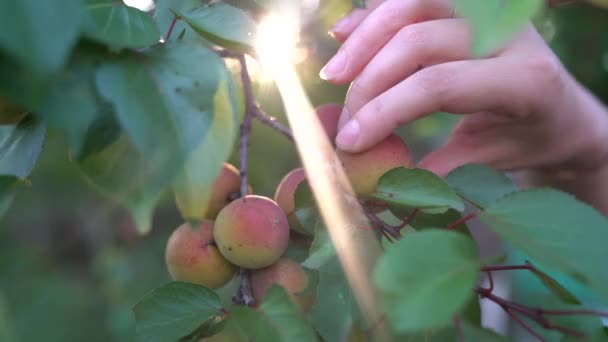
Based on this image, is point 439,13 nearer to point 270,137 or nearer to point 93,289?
point 270,137

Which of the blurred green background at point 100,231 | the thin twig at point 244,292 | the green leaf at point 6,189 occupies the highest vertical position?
the green leaf at point 6,189

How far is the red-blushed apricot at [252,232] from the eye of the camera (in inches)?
27.3

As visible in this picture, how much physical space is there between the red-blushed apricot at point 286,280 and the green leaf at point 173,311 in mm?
110

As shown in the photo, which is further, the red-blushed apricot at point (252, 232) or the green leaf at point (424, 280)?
the red-blushed apricot at point (252, 232)

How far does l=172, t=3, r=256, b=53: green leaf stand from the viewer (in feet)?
1.69

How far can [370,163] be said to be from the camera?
2.30ft

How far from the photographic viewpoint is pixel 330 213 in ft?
1.95

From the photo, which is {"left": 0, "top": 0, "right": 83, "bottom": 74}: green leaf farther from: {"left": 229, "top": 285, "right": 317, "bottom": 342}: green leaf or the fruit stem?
the fruit stem

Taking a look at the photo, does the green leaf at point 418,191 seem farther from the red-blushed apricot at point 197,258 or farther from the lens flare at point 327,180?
the red-blushed apricot at point 197,258

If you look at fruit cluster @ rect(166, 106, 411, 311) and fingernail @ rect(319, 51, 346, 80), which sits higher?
fingernail @ rect(319, 51, 346, 80)

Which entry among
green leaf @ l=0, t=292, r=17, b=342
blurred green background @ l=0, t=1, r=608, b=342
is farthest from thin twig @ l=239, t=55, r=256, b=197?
green leaf @ l=0, t=292, r=17, b=342

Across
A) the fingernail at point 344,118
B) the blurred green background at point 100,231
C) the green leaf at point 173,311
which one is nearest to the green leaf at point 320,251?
the green leaf at point 173,311

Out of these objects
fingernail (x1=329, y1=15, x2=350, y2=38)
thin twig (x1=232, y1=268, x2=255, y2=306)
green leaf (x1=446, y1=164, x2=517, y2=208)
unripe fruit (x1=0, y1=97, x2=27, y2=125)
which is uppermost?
unripe fruit (x1=0, y1=97, x2=27, y2=125)

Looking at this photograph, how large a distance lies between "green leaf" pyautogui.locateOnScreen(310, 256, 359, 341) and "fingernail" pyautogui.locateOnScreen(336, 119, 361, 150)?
0.60ft
